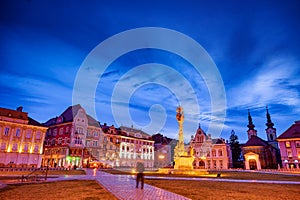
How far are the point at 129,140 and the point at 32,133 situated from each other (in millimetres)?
31450

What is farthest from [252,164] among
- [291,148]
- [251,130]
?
[251,130]

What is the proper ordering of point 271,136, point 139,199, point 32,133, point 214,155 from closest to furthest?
point 139,199 < point 32,133 < point 214,155 < point 271,136

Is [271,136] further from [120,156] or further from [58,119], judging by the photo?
[58,119]

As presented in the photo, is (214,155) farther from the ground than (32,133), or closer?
closer

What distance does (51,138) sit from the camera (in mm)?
59500

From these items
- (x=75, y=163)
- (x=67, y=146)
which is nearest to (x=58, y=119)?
(x=67, y=146)

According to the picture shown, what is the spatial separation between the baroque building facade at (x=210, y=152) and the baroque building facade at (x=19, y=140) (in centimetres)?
4867

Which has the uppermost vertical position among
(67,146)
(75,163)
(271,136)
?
(271,136)

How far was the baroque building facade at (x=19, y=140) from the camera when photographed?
42844mm

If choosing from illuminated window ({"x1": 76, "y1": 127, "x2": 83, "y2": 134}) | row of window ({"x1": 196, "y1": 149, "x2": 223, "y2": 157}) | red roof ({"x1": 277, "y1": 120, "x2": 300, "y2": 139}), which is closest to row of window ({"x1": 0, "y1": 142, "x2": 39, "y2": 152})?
illuminated window ({"x1": 76, "y1": 127, "x2": 83, "y2": 134})

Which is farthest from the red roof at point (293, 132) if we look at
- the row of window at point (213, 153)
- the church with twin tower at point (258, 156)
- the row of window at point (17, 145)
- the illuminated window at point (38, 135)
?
the row of window at point (17, 145)

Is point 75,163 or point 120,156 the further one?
point 120,156

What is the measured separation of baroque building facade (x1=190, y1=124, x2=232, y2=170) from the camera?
68812mm

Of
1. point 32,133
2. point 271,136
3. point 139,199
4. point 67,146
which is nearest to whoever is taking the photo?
point 139,199
